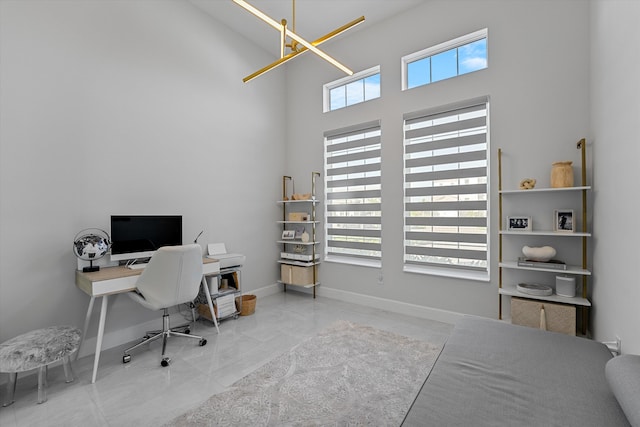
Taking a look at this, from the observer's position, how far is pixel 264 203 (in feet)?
13.8

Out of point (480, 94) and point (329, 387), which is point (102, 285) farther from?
point (480, 94)

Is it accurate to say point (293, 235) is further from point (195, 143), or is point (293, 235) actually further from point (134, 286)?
point (134, 286)

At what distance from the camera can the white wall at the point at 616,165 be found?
57.2 inches

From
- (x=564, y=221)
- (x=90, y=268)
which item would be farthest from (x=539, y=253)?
(x=90, y=268)

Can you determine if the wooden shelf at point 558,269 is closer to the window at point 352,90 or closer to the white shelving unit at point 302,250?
the white shelving unit at point 302,250

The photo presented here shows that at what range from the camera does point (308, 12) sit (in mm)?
3400

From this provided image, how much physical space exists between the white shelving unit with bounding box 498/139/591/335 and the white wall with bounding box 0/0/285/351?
3.12m

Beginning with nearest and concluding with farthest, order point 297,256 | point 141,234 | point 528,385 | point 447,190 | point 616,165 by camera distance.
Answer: point 528,385 < point 616,165 < point 141,234 < point 447,190 < point 297,256

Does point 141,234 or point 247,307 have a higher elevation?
point 141,234

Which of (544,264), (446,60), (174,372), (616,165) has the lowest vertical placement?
(174,372)

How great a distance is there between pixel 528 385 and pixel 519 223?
1901 millimetres

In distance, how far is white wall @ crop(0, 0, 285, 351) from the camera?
217cm

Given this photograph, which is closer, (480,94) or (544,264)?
(544,264)

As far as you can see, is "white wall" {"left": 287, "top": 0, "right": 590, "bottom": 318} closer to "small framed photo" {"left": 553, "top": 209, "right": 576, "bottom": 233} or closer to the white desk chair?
"small framed photo" {"left": 553, "top": 209, "right": 576, "bottom": 233}
